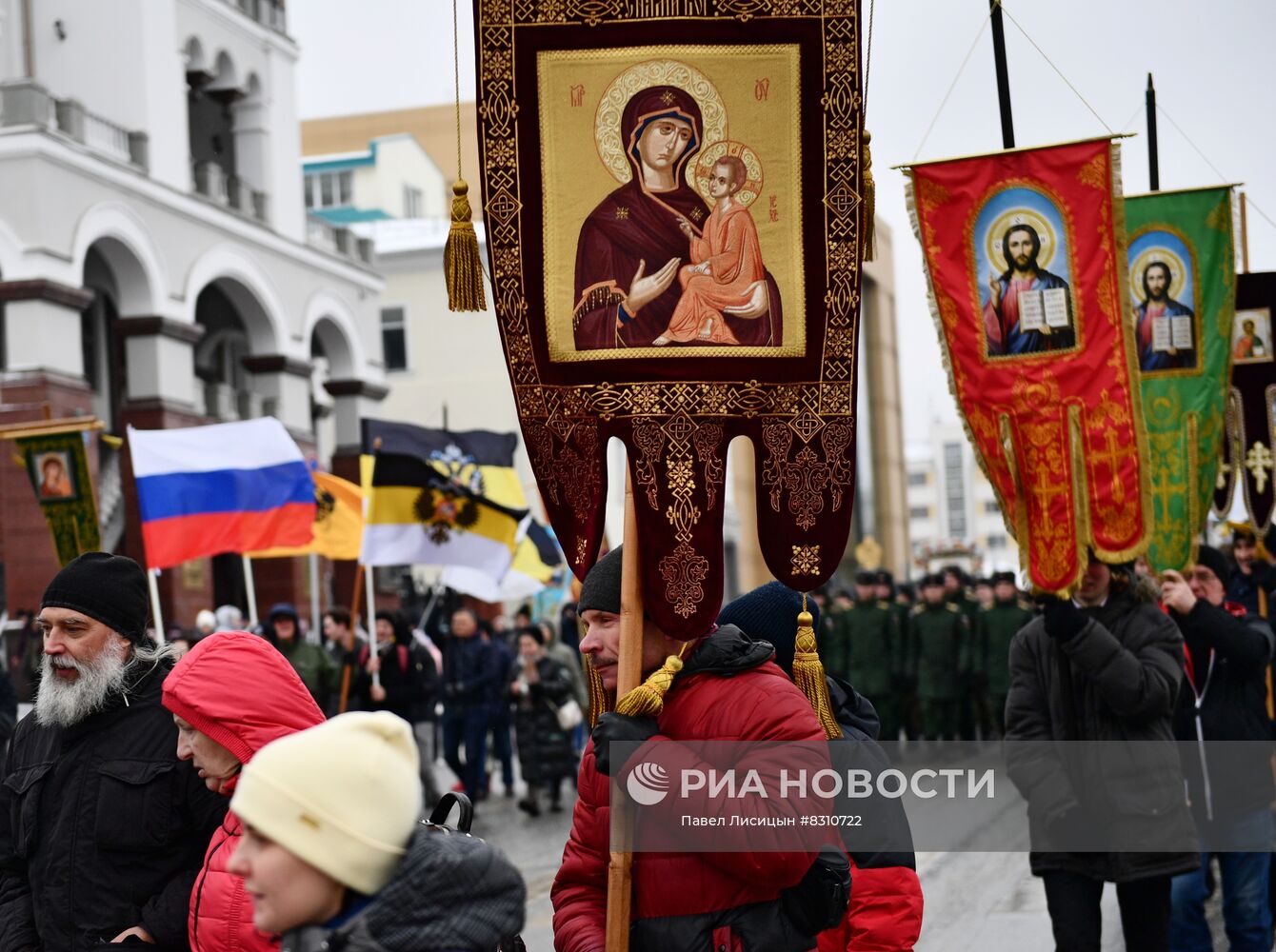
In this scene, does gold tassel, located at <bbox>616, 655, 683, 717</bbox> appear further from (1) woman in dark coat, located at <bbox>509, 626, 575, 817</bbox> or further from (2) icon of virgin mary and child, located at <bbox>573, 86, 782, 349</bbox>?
(1) woman in dark coat, located at <bbox>509, 626, 575, 817</bbox>

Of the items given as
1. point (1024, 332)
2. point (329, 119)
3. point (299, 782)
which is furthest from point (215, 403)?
point (329, 119)

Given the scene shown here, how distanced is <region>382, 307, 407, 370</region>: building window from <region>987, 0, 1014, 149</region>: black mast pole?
4169 centimetres

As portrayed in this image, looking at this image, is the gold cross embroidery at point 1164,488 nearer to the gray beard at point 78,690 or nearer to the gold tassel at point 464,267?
the gold tassel at point 464,267

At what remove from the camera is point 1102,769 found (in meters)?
6.71

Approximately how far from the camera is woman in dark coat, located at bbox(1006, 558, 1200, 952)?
21.4ft

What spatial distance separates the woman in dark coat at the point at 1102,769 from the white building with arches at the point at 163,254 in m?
17.0

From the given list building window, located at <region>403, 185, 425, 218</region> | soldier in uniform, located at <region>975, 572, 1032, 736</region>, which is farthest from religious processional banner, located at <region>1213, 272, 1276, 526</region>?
building window, located at <region>403, 185, 425, 218</region>

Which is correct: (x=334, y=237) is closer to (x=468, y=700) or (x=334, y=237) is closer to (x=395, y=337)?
(x=395, y=337)

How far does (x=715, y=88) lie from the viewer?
4719mm

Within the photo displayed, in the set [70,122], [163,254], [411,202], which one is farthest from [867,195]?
[411,202]

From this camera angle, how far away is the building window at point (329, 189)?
57.4 meters

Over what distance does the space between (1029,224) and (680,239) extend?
3.78 meters

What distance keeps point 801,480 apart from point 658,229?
79 centimetres

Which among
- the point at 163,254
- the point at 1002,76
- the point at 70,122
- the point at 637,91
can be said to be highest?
the point at 70,122
